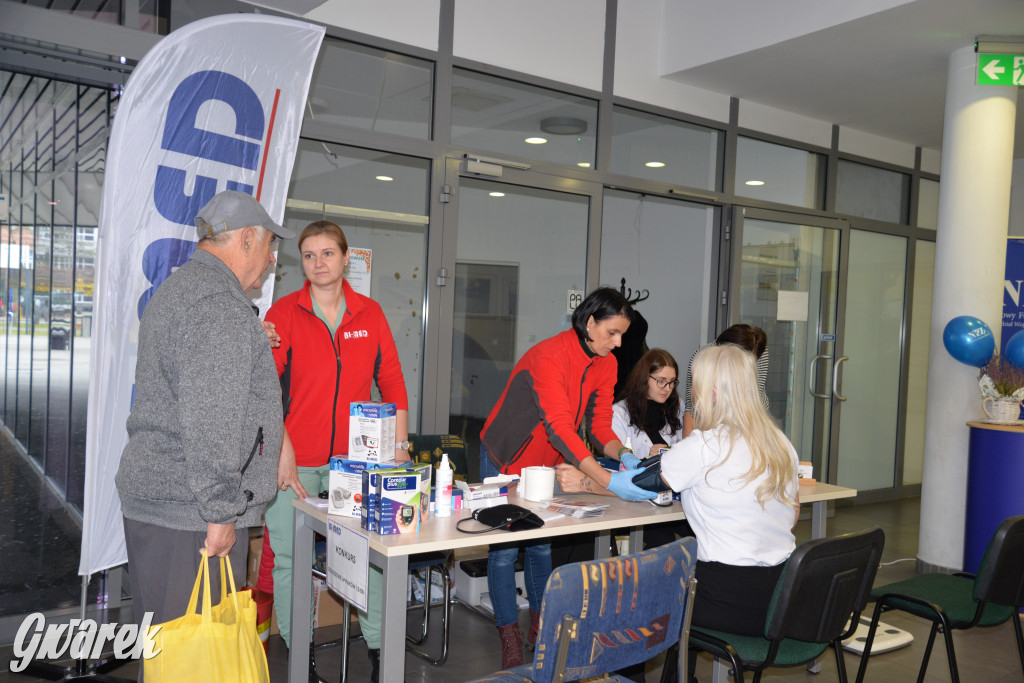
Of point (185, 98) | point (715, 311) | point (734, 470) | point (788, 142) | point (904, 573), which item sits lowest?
point (904, 573)

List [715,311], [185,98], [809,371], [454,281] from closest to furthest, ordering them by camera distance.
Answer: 1. [185,98]
2. [454,281]
3. [715,311]
4. [809,371]

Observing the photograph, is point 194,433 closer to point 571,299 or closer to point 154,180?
point 154,180

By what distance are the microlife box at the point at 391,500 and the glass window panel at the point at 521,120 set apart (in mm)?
2558

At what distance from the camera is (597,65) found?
489cm

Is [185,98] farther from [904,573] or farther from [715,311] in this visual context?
[904,573]

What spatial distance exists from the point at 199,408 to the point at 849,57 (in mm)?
4534

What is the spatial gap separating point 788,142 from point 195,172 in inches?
180

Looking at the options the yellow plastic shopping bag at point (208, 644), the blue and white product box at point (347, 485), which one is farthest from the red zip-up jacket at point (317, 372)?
the yellow plastic shopping bag at point (208, 644)

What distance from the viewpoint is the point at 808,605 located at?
2193mm

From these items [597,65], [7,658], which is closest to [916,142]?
[597,65]

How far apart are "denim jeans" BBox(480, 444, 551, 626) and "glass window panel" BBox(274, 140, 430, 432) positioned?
1.24m

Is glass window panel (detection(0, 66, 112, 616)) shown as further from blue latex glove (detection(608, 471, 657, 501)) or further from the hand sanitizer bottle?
blue latex glove (detection(608, 471, 657, 501))

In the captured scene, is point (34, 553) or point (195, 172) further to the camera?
point (34, 553)

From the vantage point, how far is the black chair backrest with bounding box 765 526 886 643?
2139 millimetres
